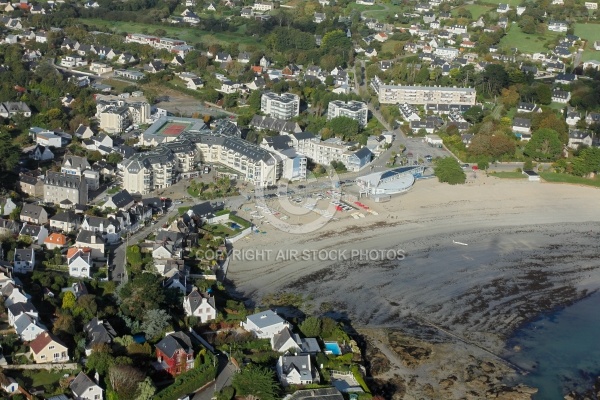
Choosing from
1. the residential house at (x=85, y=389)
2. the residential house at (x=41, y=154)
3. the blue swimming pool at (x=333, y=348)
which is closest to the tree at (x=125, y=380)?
the residential house at (x=85, y=389)

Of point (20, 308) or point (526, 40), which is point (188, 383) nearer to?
point (20, 308)

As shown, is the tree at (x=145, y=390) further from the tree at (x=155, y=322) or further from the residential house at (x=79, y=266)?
the residential house at (x=79, y=266)

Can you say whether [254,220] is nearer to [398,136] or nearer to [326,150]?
[326,150]

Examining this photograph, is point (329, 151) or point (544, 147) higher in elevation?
point (544, 147)

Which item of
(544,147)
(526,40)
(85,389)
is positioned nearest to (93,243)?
(85,389)

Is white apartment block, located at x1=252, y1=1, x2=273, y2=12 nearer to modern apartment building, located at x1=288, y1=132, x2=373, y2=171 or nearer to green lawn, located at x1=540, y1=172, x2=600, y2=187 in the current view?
modern apartment building, located at x1=288, y1=132, x2=373, y2=171

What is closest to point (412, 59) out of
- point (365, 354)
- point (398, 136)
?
point (398, 136)

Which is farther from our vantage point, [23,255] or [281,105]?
[281,105]
